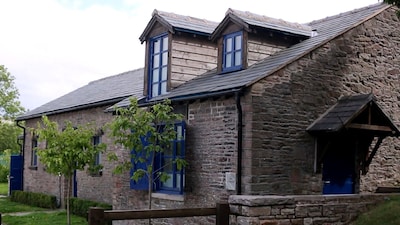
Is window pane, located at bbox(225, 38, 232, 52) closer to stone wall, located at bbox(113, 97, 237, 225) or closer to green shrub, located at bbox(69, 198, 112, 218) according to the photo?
stone wall, located at bbox(113, 97, 237, 225)

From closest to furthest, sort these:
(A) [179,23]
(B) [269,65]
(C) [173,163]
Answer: (B) [269,65]
(C) [173,163]
(A) [179,23]

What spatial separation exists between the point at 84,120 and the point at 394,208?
1395cm

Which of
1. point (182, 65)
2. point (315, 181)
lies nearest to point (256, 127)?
point (315, 181)

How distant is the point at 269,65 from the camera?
1305 centimetres

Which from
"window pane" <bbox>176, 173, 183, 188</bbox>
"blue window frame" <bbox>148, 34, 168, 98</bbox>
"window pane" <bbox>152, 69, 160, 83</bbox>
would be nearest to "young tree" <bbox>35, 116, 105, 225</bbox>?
"window pane" <bbox>176, 173, 183, 188</bbox>

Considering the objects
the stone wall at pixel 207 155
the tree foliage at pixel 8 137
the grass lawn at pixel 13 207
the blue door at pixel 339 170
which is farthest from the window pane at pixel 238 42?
the tree foliage at pixel 8 137

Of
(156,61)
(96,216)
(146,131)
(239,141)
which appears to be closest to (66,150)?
(146,131)

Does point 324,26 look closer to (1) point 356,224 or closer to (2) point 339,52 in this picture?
(2) point 339,52

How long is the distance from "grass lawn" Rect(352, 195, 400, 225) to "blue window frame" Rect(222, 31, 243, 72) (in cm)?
491

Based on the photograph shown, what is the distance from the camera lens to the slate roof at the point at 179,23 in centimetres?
1518

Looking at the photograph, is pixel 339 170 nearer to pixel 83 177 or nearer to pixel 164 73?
pixel 164 73

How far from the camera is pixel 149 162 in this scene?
1448 centimetres

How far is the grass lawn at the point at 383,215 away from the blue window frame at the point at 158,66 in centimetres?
673

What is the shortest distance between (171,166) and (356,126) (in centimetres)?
462
